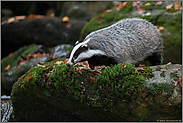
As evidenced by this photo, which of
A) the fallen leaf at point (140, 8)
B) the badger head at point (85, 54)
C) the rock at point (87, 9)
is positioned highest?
the rock at point (87, 9)

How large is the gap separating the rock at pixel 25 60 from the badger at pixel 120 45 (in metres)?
2.41

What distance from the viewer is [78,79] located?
3.46 metres

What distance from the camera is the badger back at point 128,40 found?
12.4 feet

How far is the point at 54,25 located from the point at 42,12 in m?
4.46

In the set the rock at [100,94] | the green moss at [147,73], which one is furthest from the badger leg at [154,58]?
the green moss at [147,73]

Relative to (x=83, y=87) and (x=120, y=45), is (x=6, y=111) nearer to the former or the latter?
(x=83, y=87)

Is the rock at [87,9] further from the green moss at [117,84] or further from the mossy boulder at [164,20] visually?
the green moss at [117,84]

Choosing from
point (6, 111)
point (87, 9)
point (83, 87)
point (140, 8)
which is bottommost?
point (6, 111)

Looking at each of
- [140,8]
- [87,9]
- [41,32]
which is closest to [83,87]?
[140,8]

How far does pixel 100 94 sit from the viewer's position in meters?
3.27

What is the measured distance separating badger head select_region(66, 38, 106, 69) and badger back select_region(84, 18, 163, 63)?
0.10 metres

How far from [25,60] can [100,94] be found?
12.3 ft

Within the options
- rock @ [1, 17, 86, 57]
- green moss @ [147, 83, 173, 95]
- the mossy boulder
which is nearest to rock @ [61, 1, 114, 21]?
rock @ [1, 17, 86, 57]

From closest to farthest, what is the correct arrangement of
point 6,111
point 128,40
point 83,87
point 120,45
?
point 83,87
point 120,45
point 128,40
point 6,111
